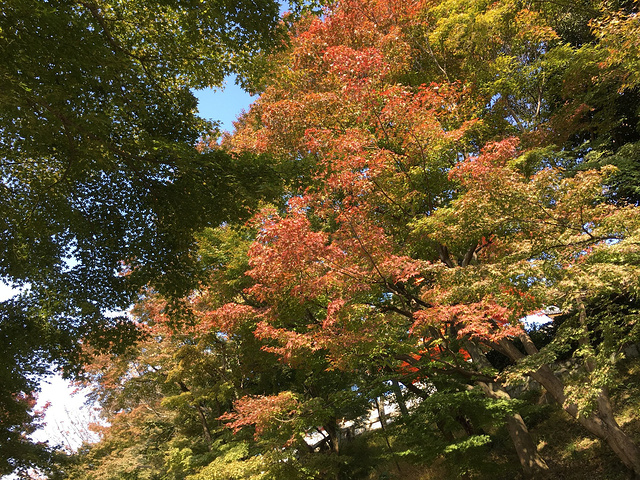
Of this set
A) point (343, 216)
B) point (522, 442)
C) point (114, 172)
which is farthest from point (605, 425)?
point (114, 172)

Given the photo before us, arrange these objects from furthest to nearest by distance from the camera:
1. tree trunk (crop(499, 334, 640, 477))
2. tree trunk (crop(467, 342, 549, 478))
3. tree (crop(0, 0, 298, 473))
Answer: tree trunk (crop(467, 342, 549, 478))
tree trunk (crop(499, 334, 640, 477))
tree (crop(0, 0, 298, 473))

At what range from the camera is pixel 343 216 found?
259 inches

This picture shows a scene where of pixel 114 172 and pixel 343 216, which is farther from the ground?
pixel 114 172

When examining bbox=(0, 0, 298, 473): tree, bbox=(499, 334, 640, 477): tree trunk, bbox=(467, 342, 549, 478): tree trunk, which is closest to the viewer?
bbox=(0, 0, 298, 473): tree

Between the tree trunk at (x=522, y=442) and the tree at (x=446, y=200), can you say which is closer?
the tree at (x=446, y=200)

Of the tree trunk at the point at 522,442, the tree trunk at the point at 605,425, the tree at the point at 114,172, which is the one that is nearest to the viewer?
the tree at the point at 114,172

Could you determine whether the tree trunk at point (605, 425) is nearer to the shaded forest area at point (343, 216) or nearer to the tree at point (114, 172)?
the shaded forest area at point (343, 216)

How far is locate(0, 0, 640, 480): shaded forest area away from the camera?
4.82 metres

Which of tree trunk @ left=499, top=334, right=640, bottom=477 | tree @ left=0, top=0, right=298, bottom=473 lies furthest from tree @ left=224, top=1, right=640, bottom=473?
tree @ left=0, top=0, right=298, bottom=473

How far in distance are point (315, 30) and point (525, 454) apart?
12787mm

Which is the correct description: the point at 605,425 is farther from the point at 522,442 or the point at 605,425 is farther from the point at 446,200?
the point at 446,200

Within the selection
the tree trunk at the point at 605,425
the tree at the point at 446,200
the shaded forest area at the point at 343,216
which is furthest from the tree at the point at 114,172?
the tree trunk at the point at 605,425

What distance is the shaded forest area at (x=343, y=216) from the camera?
4.82 metres

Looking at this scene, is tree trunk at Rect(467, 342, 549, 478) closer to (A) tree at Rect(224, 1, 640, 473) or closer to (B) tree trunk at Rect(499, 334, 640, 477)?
(A) tree at Rect(224, 1, 640, 473)
